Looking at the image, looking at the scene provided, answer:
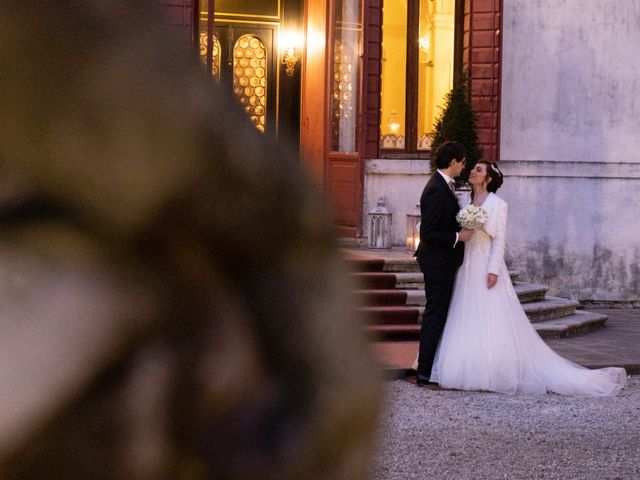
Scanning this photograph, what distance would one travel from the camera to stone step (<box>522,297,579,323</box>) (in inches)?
429

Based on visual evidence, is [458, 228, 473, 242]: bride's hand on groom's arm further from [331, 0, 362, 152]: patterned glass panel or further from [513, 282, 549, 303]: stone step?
[331, 0, 362, 152]: patterned glass panel

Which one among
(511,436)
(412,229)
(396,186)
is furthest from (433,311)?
(396,186)

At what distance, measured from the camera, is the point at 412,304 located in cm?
1068

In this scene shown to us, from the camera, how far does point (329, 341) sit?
0.41 m

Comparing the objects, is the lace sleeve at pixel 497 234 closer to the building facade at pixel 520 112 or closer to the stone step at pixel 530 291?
the stone step at pixel 530 291

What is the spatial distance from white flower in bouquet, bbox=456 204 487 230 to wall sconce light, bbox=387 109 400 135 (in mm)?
5529

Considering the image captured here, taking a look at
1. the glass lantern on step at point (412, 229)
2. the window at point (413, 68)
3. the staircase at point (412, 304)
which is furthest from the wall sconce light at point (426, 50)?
the staircase at point (412, 304)

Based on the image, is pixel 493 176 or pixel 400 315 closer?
pixel 493 176

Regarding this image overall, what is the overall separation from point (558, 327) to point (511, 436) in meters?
4.14

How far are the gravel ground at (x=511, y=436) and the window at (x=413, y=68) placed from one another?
5514 millimetres

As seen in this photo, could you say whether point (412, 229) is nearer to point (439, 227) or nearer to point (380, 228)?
point (380, 228)

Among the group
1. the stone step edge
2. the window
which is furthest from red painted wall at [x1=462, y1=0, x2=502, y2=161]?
the stone step edge

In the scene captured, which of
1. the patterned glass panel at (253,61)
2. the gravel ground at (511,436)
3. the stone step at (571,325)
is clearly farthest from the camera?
the patterned glass panel at (253,61)

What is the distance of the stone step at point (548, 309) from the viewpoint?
10.9 meters
